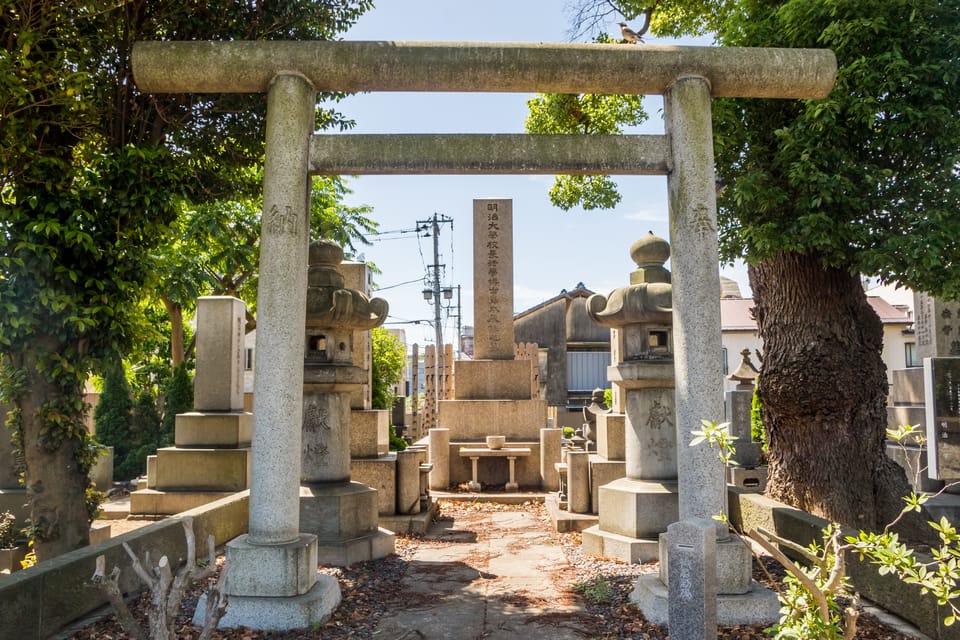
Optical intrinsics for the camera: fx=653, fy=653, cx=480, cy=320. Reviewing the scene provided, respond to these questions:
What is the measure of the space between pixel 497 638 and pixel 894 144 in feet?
17.4

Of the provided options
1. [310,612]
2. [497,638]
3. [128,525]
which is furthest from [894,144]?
[128,525]

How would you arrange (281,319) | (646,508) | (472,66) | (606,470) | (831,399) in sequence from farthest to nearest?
(606,470), (646,508), (831,399), (472,66), (281,319)

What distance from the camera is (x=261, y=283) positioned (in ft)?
16.8

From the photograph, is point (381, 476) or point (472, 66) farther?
point (381, 476)

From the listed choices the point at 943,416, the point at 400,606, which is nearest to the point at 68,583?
the point at 400,606

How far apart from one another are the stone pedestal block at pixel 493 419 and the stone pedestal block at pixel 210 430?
15.2ft

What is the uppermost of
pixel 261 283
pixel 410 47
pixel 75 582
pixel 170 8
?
pixel 170 8

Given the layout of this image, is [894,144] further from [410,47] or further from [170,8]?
[170,8]

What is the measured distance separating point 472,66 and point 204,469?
276 inches

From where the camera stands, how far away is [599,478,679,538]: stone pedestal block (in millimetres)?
6777

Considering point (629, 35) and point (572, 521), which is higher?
point (629, 35)

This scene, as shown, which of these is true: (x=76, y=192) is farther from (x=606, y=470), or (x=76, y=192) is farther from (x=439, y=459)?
(x=439, y=459)

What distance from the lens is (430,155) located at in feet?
17.4

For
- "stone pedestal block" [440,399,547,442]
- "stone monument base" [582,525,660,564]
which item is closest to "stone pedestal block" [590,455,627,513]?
"stone monument base" [582,525,660,564]
